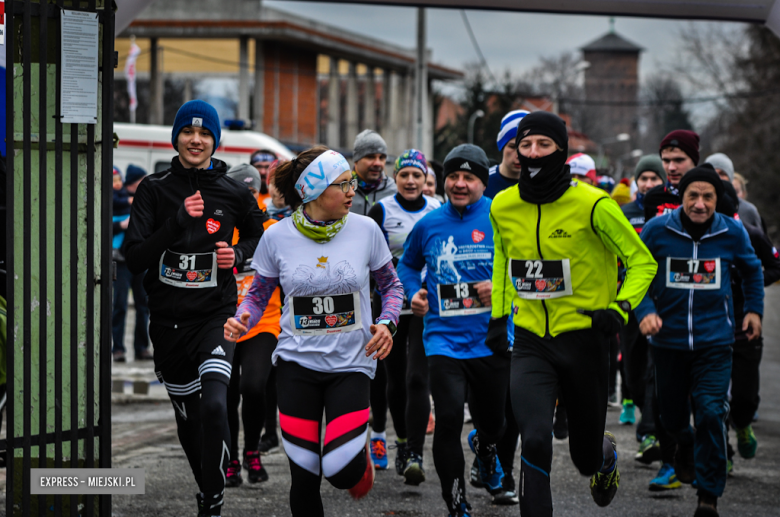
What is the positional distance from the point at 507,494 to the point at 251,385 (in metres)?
1.78

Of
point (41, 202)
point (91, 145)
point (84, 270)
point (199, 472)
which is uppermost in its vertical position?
point (91, 145)

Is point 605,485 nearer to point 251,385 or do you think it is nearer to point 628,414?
point 251,385

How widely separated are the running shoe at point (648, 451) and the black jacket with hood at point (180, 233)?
3502mm

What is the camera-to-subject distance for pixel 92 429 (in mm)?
4805

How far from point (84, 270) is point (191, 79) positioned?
159ft

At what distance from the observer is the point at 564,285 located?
15.5 feet

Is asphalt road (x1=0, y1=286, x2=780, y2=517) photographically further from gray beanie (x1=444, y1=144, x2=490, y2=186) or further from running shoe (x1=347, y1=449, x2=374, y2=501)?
gray beanie (x1=444, y1=144, x2=490, y2=186)

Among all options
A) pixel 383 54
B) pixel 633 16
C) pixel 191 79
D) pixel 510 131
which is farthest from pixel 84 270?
pixel 191 79

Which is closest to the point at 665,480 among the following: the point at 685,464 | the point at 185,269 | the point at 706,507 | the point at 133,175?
the point at 685,464

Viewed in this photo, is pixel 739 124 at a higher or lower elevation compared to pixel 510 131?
higher

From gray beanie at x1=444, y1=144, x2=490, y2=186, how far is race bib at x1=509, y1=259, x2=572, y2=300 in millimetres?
1039

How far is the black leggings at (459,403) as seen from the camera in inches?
206

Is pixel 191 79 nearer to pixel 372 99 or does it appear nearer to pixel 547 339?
pixel 372 99

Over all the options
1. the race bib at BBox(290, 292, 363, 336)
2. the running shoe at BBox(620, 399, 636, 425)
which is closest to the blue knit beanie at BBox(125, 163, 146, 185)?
the running shoe at BBox(620, 399, 636, 425)
